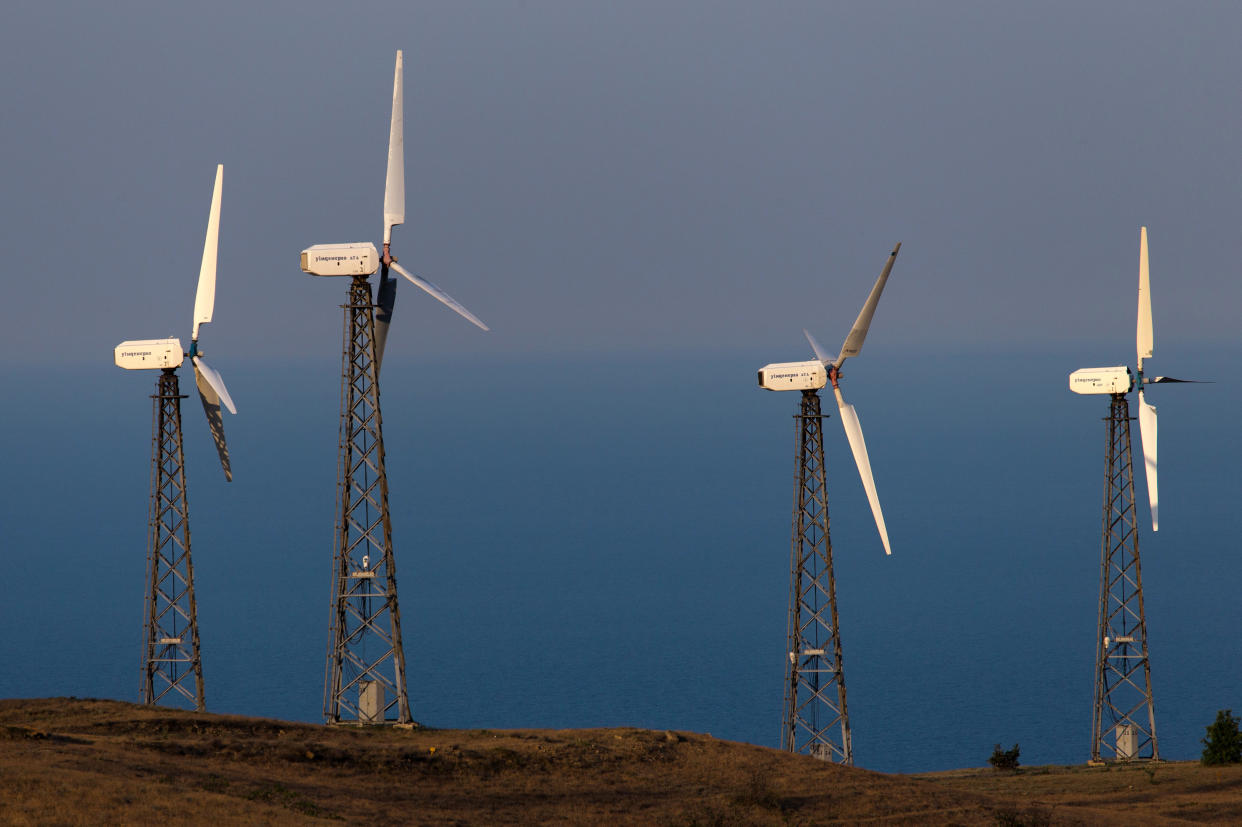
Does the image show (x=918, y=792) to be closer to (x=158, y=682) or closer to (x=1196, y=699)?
(x=1196, y=699)

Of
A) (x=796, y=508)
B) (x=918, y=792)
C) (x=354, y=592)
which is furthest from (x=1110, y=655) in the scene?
(x=354, y=592)

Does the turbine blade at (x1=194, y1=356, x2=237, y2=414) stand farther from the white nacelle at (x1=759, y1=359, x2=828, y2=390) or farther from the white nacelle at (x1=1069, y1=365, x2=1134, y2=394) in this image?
the white nacelle at (x1=1069, y1=365, x2=1134, y2=394)

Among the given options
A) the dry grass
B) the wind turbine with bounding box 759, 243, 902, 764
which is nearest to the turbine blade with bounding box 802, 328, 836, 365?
the wind turbine with bounding box 759, 243, 902, 764

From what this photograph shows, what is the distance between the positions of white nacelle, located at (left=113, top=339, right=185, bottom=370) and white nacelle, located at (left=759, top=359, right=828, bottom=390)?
20257 mm

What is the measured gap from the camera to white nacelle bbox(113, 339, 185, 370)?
48906 millimetres

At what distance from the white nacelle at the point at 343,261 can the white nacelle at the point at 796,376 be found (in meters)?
14.1

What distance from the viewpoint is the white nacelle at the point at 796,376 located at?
50.4 metres

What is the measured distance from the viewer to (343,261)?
46.8m

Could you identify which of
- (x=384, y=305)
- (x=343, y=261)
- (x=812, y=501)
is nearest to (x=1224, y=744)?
(x=812, y=501)

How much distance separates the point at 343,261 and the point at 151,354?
8.07 meters

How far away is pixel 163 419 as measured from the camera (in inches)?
1889

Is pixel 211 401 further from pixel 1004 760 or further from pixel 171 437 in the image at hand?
pixel 1004 760

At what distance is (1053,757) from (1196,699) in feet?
98.7

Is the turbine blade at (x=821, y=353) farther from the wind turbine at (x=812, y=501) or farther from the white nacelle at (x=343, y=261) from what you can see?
the white nacelle at (x=343, y=261)
